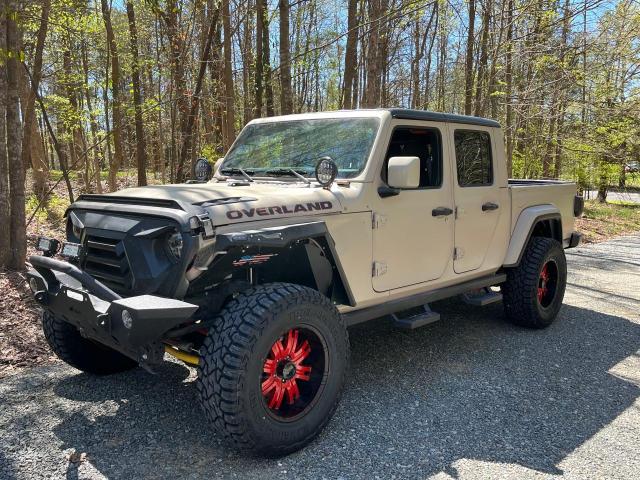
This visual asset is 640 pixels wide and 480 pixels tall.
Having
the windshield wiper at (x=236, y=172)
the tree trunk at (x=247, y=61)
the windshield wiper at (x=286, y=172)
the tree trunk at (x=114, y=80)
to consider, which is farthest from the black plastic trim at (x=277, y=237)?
the tree trunk at (x=247, y=61)

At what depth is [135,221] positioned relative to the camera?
9.58ft

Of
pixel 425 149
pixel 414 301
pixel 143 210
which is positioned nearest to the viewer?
pixel 143 210

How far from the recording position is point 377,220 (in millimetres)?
3527

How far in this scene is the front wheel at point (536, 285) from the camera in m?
4.96

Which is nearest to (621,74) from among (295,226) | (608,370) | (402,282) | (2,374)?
(608,370)

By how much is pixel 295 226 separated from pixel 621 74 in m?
13.8

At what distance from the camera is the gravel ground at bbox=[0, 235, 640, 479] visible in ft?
9.06

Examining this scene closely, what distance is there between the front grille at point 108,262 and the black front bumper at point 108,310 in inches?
4.6

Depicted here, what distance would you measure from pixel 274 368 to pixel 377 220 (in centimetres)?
124

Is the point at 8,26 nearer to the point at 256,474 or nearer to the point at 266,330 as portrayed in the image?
the point at 266,330

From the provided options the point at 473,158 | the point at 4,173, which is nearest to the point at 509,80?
the point at 473,158

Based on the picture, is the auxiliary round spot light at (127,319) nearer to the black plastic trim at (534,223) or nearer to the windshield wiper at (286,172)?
the windshield wiper at (286,172)

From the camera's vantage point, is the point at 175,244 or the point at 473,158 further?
the point at 473,158

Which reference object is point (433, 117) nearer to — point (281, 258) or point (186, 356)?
point (281, 258)
